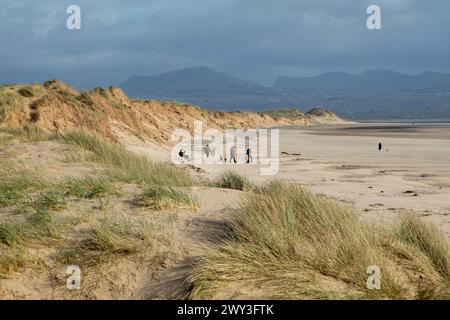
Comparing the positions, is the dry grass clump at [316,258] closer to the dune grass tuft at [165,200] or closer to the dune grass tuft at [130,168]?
the dune grass tuft at [165,200]

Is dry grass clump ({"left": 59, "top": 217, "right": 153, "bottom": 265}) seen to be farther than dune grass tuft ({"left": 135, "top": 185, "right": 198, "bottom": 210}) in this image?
No

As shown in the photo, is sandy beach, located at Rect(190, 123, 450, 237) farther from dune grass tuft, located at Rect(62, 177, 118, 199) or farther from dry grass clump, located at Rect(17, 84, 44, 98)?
dry grass clump, located at Rect(17, 84, 44, 98)

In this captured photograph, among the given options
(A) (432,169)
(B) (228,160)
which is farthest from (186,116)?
(A) (432,169)

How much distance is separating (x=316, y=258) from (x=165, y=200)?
257 centimetres

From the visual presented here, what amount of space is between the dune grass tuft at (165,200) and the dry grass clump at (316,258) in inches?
43.6

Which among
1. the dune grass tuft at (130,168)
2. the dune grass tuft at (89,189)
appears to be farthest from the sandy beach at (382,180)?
the dune grass tuft at (89,189)

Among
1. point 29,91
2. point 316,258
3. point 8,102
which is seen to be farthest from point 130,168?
point 29,91

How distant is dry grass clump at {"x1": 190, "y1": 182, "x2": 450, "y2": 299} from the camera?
13.9 feet

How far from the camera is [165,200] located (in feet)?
21.0

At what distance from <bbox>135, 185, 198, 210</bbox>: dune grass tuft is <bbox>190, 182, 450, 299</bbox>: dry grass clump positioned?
3.63 feet

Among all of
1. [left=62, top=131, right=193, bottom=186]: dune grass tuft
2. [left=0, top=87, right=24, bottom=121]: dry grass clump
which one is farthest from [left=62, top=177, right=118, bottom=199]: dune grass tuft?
[left=0, top=87, right=24, bottom=121]: dry grass clump

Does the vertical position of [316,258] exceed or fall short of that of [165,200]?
it falls short

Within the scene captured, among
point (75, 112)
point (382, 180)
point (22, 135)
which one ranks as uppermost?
point (75, 112)

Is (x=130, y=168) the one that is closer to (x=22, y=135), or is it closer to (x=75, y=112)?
(x=22, y=135)
